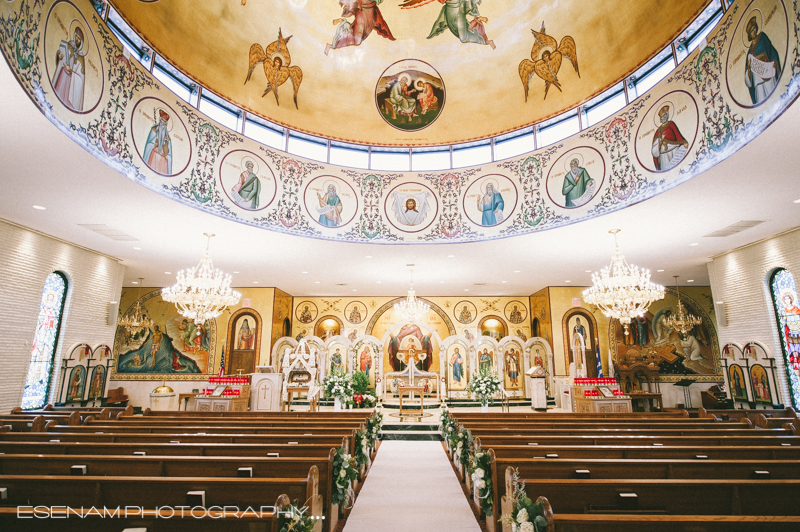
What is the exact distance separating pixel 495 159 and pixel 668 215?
15.5ft

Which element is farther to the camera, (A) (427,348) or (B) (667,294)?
(A) (427,348)

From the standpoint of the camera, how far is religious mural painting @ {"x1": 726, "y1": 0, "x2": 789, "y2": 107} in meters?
5.66

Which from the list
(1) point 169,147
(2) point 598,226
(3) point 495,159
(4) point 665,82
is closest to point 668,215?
(2) point 598,226

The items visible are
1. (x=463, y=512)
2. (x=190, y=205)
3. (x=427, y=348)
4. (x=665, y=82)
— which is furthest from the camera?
(x=427, y=348)

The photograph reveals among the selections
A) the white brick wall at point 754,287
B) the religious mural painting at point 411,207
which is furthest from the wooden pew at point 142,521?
the white brick wall at point 754,287

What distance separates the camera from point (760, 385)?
1109 centimetres

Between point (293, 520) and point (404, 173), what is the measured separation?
9945 mm

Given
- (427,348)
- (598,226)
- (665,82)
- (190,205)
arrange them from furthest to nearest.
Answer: (427,348)
(598,226)
(190,205)
(665,82)

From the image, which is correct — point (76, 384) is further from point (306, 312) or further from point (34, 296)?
point (306, 312)

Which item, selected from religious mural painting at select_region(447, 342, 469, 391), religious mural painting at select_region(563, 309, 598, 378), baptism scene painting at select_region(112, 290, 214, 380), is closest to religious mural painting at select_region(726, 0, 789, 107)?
religious mural painting at select_region(563, 309, 598, 378)

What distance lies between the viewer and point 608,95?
991cm

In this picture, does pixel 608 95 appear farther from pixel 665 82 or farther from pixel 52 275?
pixel 52 275

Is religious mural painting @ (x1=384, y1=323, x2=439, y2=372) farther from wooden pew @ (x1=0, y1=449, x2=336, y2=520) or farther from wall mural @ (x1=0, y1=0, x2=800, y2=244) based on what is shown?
wooden pew @ (x1=0, y1=449, x2=336, y2=520)

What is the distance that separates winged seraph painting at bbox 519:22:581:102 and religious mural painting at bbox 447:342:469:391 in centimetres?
1224
